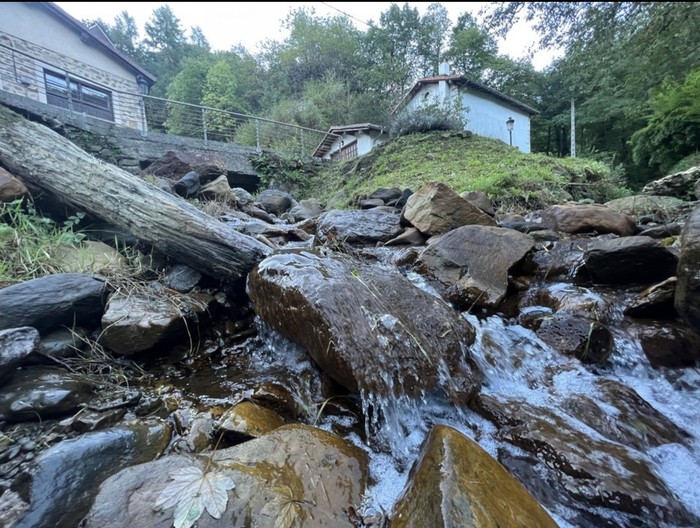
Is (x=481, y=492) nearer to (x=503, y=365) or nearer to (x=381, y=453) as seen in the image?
(x=381, y=453)

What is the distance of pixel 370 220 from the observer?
4961mm

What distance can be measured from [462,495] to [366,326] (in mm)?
1030

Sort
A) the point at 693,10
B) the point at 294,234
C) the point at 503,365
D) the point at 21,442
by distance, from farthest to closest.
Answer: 1. the point at 294,234
2. the point at 693,10
3. the point at 503,365
4. the point at 21,442

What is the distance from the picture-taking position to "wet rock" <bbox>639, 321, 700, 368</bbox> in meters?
2.12

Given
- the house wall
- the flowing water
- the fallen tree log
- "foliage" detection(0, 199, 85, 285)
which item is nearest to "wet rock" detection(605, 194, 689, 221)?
the flowing water

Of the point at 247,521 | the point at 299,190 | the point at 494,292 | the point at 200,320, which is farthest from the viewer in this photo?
the point at 299,190

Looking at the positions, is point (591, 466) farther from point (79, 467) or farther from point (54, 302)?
point (54, 302)

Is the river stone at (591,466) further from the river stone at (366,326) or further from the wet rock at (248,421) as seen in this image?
the wet rock at (248,421)

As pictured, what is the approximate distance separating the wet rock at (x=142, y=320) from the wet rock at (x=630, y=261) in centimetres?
335

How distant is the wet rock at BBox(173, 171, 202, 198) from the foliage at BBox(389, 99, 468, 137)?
8170 mm

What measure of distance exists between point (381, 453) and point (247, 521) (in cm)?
71

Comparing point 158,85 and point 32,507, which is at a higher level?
point 158,85

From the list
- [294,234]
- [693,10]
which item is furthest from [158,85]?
[693,10]

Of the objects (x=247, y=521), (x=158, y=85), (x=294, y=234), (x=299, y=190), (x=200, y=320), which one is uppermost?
(x=158, y=85)
